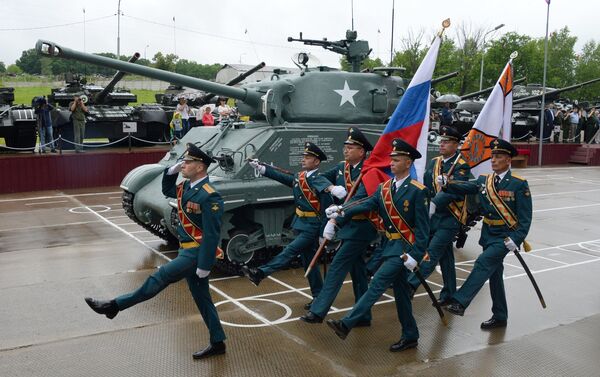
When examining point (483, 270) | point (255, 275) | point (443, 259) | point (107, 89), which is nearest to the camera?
point (483, 270)

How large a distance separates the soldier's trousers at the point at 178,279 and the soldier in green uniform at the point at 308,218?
1.29 meters

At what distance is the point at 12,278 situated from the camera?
29.2ft

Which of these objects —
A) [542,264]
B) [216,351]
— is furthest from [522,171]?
[216,351]

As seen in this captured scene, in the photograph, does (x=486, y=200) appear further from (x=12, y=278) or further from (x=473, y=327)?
(x=12, y=278)

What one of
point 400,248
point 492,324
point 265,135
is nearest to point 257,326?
point 400,248

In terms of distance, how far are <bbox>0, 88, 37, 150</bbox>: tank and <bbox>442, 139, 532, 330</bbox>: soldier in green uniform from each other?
14330mm

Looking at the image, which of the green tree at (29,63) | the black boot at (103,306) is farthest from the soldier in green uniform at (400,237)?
the green tree at (29,63)

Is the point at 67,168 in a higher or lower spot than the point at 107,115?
lower

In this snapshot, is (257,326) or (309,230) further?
(309,230)

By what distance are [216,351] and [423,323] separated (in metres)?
2.47

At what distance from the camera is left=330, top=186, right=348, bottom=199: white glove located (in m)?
6.95

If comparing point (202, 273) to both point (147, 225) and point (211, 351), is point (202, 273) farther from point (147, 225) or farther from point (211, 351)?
point (147, 225)

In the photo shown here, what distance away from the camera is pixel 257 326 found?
7008mm

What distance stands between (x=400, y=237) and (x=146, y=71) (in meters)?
5.57
